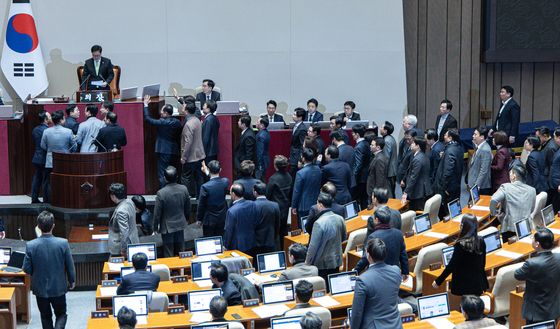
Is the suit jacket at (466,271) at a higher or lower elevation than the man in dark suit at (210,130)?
lower

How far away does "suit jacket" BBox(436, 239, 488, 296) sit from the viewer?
8.86 metres

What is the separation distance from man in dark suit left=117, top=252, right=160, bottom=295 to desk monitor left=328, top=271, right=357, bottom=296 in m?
1.73

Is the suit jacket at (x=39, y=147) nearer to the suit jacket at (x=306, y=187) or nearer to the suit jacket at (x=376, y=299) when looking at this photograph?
the suit jacket at (x=306, y=187)

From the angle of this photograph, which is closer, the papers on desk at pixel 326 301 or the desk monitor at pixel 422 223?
the papers on desk at pixel 326 301

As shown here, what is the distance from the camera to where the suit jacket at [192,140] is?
13305 mm

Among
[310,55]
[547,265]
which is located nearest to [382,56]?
[310,55]

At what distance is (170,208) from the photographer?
1109 centimetres

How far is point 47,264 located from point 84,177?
13.2ft

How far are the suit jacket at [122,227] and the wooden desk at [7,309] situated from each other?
1.30 m

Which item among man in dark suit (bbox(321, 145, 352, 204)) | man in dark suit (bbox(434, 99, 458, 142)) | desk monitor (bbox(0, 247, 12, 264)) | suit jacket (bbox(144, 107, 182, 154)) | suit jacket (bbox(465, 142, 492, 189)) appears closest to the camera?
desk monitor (bbox(0, 247, 12, 264))

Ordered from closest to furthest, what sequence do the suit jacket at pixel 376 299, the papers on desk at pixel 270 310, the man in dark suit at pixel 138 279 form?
the suit jacket at pixel 376 299 < the papers on desk at pixel 270 310 < the man in dark suit at pixel 138 279

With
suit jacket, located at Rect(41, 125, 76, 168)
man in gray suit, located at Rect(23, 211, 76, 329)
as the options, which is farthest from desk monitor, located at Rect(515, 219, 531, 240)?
suit jacket, located at Rect(41, 125, 76, 168)

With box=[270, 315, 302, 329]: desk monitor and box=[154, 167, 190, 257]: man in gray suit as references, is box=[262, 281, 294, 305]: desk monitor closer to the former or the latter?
box=[270, 315, 302, 329]: desk monitor

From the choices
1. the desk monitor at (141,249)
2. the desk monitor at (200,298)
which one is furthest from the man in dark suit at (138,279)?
the desk monitor at (141,249)
